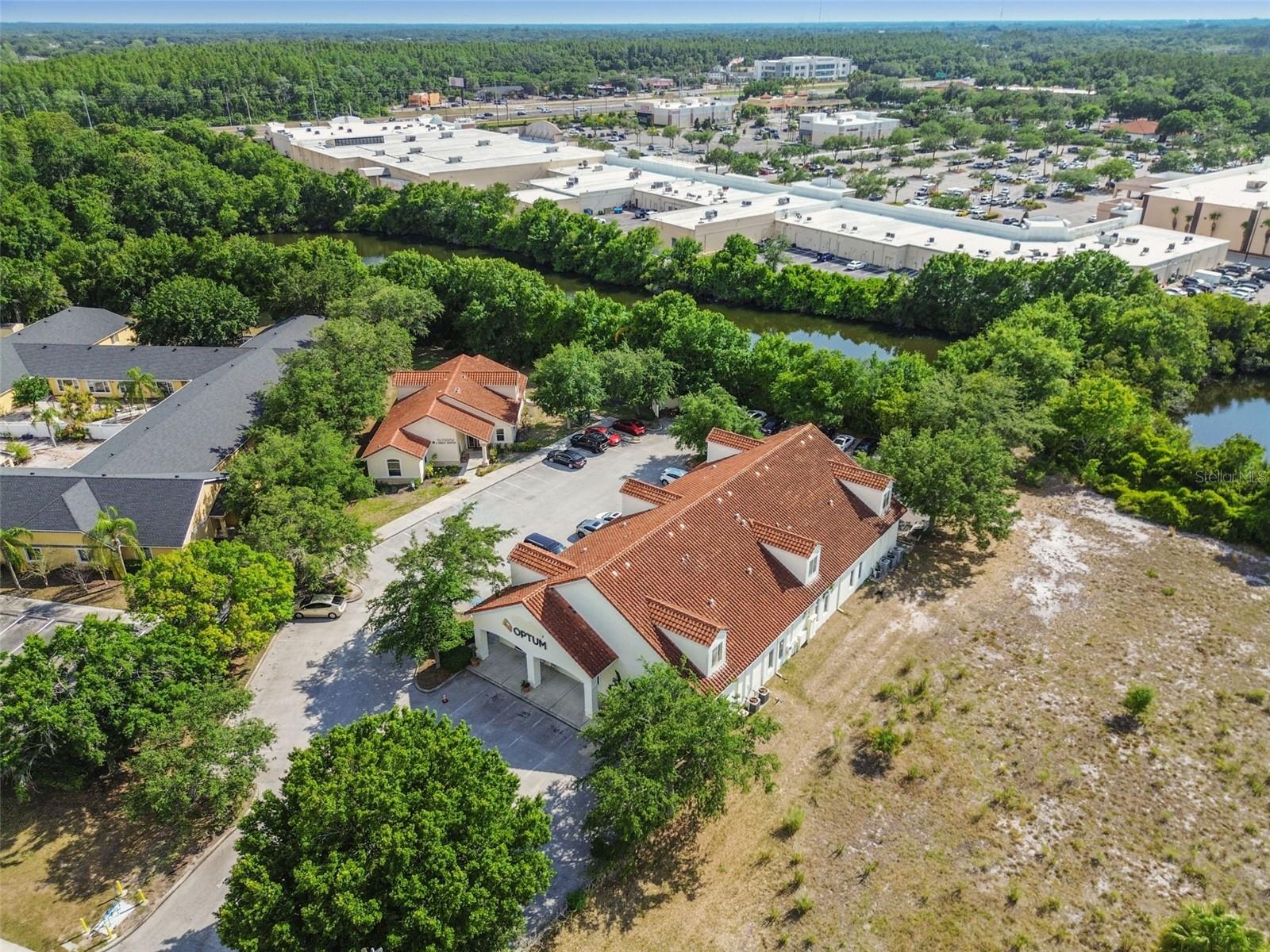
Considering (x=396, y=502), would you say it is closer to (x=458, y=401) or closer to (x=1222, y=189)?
(x=458, y=401)

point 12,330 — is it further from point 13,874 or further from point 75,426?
point 13,874

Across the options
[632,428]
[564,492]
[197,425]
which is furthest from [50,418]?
[632,428]

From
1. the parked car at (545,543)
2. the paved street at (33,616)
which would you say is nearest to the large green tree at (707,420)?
the parked car at (545,543)

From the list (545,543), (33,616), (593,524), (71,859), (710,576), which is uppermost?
(710,576)

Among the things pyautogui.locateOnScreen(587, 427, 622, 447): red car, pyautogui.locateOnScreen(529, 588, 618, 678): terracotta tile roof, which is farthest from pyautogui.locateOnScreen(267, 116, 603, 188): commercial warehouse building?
pyautogui.locateOnScreen(529, 588, 618, 678): terracotta tile roof

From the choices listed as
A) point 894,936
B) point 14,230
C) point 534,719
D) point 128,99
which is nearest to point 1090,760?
point 894,936

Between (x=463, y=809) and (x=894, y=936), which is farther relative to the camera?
(x=894, y=936)

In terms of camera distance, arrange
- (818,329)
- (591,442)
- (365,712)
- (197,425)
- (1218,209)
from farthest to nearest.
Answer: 1. (1218,209)
2. (818,329)
3. (591,442)
4. (197,425)
5. (365,712)

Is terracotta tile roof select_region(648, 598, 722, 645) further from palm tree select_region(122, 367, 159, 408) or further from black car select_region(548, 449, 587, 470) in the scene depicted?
palm tree select_region(122, 367, 159, 408)
